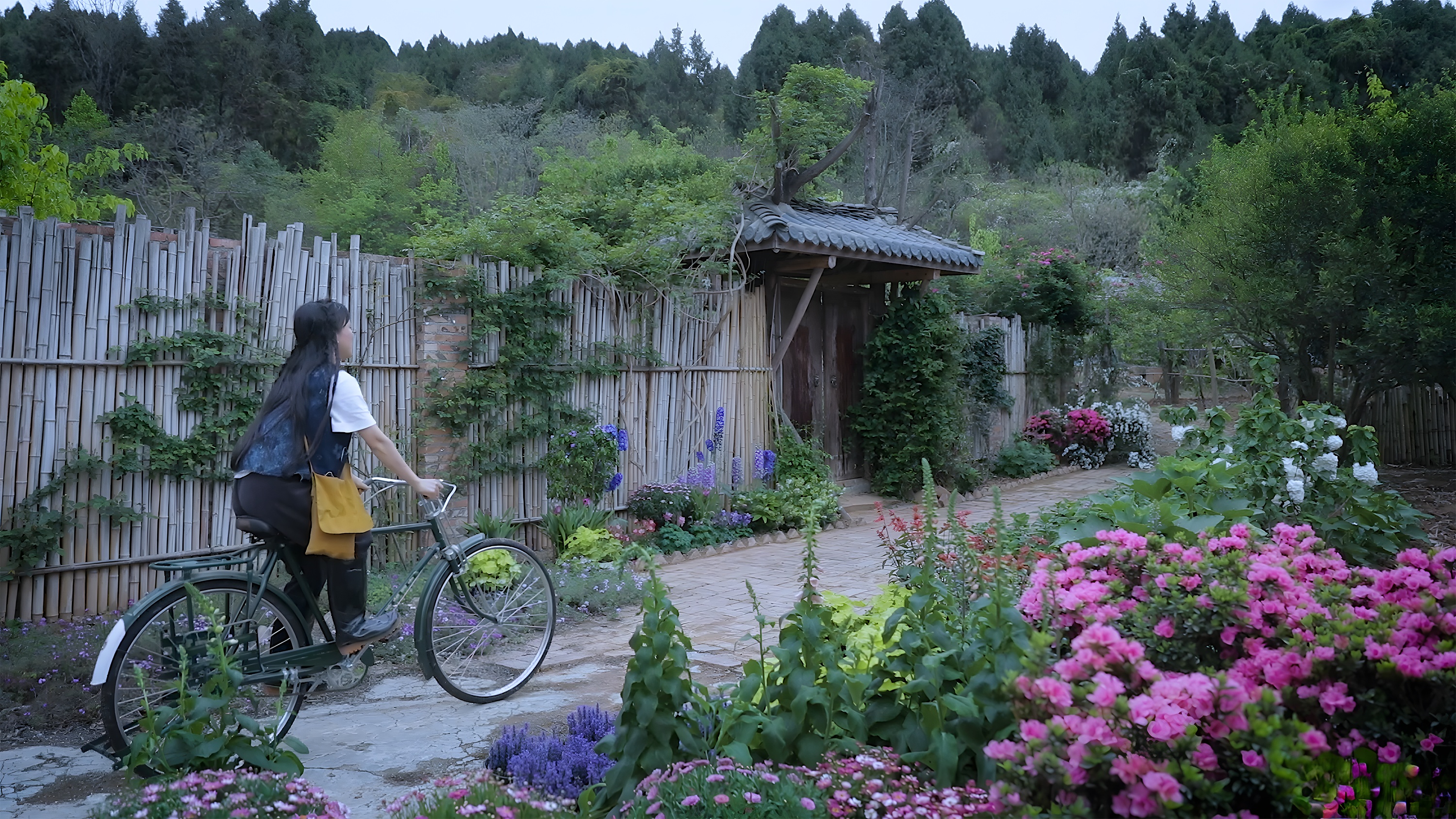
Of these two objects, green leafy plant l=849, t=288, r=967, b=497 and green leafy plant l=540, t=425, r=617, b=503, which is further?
green leafy plant l=849, t=288, r=967, b=497

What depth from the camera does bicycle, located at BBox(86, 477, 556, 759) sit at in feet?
9.91

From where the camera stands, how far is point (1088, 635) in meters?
1.88

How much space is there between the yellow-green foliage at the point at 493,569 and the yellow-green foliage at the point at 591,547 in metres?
2.18

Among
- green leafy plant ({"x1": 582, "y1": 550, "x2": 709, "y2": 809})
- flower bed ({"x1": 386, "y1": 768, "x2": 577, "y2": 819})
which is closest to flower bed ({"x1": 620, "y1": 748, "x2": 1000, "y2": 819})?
green leafy plant ({"x1": 582, "y1": 550, "x2": 709, "y2": 809})

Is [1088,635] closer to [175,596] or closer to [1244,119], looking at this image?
[175,596]

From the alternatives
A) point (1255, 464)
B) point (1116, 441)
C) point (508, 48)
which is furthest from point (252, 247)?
point (508, 48)

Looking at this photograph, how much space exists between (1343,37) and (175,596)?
25093 mm

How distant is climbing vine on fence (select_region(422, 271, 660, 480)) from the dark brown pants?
2.85 meters

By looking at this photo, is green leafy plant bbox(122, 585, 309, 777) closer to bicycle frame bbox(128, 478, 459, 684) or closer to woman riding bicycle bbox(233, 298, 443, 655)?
bicycle frame bbox(128, 478, 459, 684)

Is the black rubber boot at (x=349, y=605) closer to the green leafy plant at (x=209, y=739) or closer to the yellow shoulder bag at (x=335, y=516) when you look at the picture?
the yellow shoulder bag at (x=335, y=516)

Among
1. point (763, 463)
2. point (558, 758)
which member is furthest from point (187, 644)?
point (763, 463)

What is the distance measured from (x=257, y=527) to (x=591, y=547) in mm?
3369

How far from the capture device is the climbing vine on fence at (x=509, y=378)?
6355 mm

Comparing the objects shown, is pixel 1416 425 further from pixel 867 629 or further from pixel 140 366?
pixel 140 366
